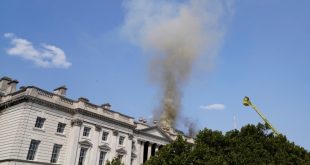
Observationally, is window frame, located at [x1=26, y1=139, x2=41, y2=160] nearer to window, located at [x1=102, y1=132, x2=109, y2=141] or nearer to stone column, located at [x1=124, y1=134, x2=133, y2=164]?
window, located at [x1=102, y1=132, x2=109, y2=141]

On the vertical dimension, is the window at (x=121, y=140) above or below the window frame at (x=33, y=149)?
above

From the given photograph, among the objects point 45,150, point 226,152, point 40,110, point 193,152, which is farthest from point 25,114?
point 226,152

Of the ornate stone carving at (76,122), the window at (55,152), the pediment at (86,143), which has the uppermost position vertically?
the ornate stone carving at (76,122)

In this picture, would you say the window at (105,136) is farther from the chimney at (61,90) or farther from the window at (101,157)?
the chimney at (61,90)

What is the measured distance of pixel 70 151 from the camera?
145 ft

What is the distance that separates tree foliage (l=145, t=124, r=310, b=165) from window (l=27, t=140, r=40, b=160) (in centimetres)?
1482

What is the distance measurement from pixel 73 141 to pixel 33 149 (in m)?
5.54

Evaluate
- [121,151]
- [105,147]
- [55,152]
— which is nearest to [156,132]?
[121,151]

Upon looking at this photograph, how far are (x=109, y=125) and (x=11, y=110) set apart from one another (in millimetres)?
14424

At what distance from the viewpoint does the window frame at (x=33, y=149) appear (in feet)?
132

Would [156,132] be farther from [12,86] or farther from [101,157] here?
[12,86]

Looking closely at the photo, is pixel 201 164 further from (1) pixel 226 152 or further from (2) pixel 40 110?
(2) pixel 40 110

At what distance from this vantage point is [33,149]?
40875 millimetres

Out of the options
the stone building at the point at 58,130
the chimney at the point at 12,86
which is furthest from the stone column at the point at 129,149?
the chimney at the point at 12,86
